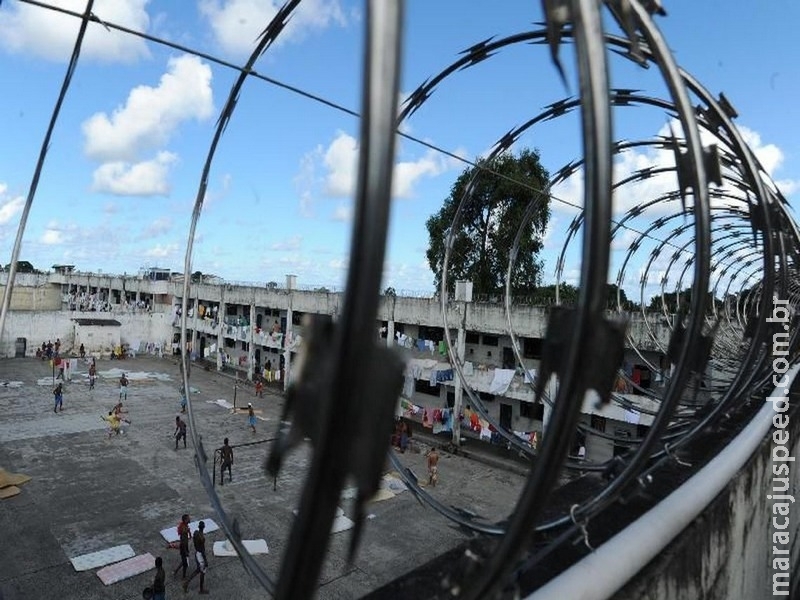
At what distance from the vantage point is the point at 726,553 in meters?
3.01

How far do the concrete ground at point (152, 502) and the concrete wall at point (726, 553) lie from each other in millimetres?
2992

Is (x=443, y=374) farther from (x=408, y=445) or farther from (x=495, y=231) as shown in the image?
(x=495, y=231)

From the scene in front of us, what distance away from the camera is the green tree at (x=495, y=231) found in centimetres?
2322

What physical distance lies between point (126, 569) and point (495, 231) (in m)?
18.4

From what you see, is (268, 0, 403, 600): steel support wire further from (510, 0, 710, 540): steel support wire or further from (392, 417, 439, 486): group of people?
(392, 417, 439, 486): group of people

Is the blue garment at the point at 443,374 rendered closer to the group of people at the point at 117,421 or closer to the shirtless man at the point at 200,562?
the group of people at the point at 117,421

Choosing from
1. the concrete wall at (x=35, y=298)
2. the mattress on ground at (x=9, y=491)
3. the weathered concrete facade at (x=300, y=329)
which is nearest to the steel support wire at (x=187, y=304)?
the weathered concrete facade at (x=300, y=329)

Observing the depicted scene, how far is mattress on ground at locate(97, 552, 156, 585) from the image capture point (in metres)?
8.97

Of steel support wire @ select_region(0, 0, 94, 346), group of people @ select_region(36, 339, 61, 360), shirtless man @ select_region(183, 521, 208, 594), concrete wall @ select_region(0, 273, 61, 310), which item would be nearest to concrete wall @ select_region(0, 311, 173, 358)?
group of people @ select_region(36, 339, 61, 360)

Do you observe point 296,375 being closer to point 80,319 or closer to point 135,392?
point 135,392

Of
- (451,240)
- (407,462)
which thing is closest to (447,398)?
(407,462)

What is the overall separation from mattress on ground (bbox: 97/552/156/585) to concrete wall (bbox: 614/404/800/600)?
8.77 m

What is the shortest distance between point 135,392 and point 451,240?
73.2 ft

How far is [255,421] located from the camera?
19.5 metres
